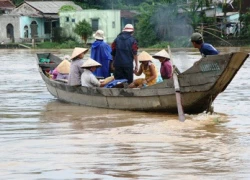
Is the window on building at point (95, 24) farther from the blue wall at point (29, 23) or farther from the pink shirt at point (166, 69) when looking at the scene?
the pink shirt at point (166, 69)

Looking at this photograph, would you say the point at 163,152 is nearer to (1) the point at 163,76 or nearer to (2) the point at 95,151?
(2) the point at 95,151

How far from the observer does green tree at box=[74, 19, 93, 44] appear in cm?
4262

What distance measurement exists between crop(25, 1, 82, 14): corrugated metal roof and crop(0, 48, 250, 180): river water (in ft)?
117

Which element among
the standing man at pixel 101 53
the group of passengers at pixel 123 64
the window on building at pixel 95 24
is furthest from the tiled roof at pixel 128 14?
the group of passengers at pixel 123 64

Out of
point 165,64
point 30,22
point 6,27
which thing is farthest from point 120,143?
point 6,27

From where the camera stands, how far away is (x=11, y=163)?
6.11m

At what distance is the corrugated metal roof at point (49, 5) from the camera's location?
46.1 m

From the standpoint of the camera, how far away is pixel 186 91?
8.71 metres

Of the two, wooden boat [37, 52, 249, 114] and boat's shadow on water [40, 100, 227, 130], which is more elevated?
wooden boat [37, 52, 249, 114]

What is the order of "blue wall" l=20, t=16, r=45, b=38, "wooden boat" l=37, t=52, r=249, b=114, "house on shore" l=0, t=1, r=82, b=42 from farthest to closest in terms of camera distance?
"blue wall" l=20, t=16, r=45, b=38
"house on shore" l=0, t=1, r=82, b=42
"wooden boat" l=37, t=52, r=249, b=114

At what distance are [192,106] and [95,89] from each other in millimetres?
1545

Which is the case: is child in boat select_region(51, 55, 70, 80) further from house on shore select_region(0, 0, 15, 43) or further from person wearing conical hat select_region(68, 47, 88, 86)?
house on shore select_region(0, 0, 15, 43)

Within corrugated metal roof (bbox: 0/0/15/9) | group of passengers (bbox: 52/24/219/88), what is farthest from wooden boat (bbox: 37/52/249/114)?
corrugated metal roof (bbox: 0/0/15/9)

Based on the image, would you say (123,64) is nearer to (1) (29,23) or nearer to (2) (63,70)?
(2) (63,70)
